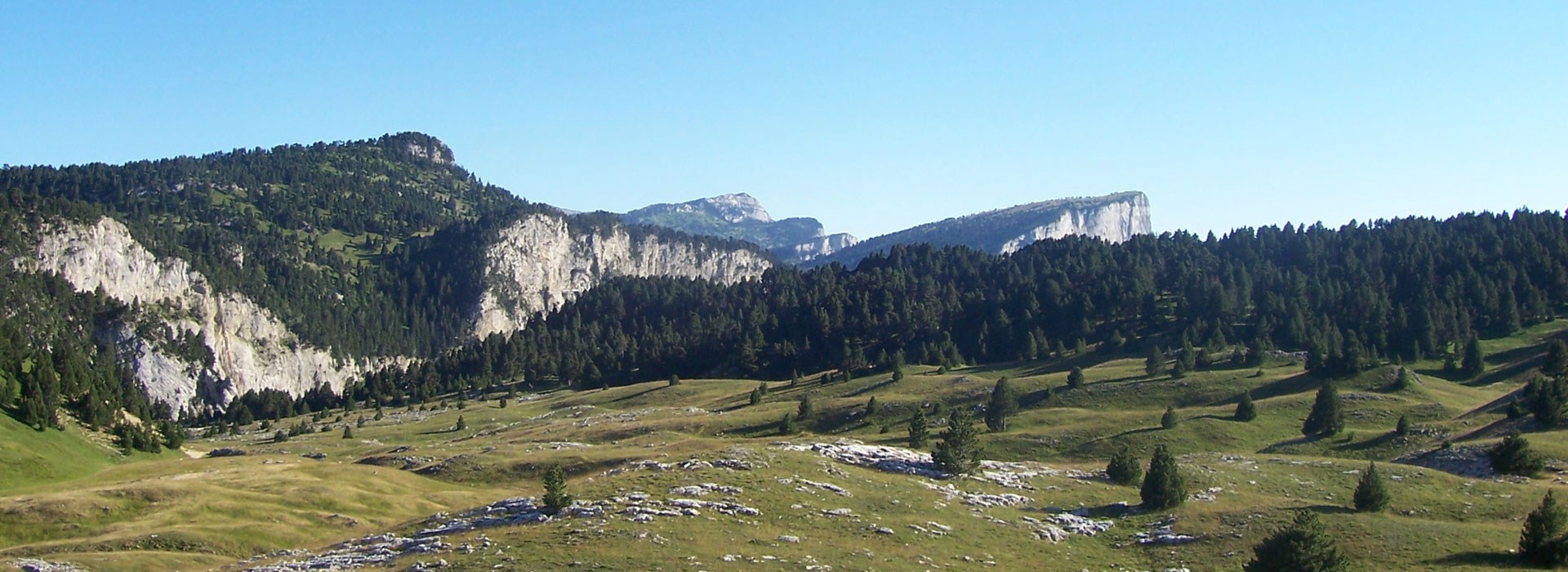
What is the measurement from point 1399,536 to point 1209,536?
10.6m

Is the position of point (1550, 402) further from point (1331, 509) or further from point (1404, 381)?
point (1331, 509)

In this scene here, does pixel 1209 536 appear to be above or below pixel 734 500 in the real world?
below

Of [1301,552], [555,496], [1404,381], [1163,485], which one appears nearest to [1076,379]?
[1404,381]

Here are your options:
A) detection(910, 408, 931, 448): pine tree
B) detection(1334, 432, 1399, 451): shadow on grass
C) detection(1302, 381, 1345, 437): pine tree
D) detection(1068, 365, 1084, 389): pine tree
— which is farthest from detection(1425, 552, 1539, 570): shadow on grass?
detection(1068, 365, 1084, 389): pine tree

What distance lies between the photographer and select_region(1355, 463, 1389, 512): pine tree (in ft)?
235

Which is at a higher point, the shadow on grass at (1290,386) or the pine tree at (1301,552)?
the shadow on grass at (1290,386)

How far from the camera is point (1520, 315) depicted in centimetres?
17425

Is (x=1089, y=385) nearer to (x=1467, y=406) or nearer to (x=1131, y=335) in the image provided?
(x=1467, y=406)

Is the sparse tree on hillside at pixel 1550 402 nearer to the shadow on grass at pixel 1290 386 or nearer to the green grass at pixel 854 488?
the green grass at pixel 854 488

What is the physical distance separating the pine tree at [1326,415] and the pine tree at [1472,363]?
4649cm

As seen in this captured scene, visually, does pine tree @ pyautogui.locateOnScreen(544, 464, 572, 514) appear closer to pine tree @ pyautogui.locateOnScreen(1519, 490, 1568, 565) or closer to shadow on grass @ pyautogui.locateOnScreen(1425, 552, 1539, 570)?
shadow on grass @ pyautogui.locateOnScreen(1425, 552, 1539, 570)

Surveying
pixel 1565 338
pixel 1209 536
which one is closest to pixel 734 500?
pixel 1209 536

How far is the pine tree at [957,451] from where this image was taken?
8950 centimetres

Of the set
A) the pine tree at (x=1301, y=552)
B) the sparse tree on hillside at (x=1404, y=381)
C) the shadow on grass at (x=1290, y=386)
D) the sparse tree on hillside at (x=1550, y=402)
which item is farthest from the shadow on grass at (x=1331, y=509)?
the sparse tree on hillside at (x=1404, y=381)
